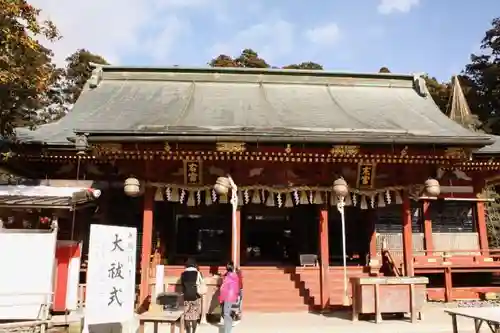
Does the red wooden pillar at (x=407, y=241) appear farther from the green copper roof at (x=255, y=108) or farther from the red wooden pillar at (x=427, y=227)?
the red wooden pillar at (x=427, y=227)

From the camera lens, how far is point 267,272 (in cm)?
1232

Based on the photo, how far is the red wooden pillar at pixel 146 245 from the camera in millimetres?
10891

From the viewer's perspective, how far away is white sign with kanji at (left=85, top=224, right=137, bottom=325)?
19.2ft

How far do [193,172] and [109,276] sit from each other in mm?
5723

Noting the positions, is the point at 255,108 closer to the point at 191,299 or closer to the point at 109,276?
the point at 191,299

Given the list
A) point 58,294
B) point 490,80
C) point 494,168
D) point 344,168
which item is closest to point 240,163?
point 344,168

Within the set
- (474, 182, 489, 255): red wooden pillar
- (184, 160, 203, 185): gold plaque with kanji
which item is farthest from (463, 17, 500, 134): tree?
(184, 160, 203, 185): gold plaque with kanji

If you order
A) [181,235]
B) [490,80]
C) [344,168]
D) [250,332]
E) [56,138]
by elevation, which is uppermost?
[490,80]

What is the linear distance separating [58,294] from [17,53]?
547cm

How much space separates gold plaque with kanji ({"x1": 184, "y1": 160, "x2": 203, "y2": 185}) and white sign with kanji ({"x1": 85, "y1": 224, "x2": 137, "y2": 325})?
196 inches

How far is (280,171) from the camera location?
12133 mm

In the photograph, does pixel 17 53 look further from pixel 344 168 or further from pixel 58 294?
pixel 344 168

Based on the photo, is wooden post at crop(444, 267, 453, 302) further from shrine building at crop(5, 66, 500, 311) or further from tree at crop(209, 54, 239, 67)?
tree at crop(209, 54, 239, 67)

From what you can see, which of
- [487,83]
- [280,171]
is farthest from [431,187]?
[487,83]
